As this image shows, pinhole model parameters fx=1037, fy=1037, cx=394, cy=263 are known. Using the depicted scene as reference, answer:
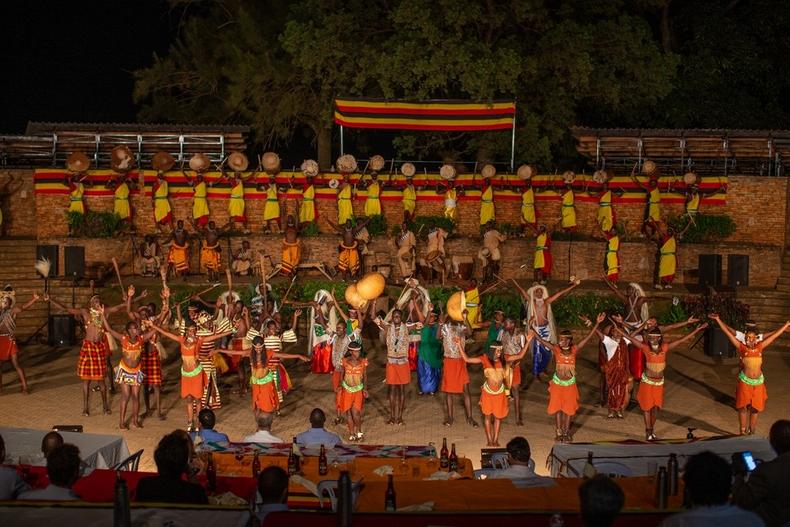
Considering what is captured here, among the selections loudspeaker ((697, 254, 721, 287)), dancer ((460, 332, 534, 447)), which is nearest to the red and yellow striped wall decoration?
loudspeaker ((697, 254, 721, 287))

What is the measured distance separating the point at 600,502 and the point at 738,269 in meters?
15.9

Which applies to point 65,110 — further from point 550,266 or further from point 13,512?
point 13,512

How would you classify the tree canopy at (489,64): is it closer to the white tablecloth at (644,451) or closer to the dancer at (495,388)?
the dancer at (495,388)

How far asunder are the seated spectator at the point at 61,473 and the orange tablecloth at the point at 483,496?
1878 mm

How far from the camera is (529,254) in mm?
22406

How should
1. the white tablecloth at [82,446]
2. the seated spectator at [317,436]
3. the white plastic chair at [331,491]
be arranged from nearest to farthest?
the white plastic chair at [331,491]
the white tablecloth at [82,446]
the seated spectator at [317,436]

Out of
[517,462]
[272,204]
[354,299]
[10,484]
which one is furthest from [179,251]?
[10,484]

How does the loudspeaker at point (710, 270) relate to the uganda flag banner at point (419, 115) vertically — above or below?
below

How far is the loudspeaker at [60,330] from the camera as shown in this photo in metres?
19.2

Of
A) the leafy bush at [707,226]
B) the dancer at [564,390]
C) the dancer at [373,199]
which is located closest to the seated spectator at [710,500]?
the dancer at [564,390]

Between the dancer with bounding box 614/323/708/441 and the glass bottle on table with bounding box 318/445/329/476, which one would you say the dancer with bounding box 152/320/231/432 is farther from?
the dancer with bounding box 614/323/708/441

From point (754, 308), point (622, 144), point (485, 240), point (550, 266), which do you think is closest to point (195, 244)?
point (485, 240)

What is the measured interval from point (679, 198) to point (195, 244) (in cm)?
1062

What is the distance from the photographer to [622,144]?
23859 mm
